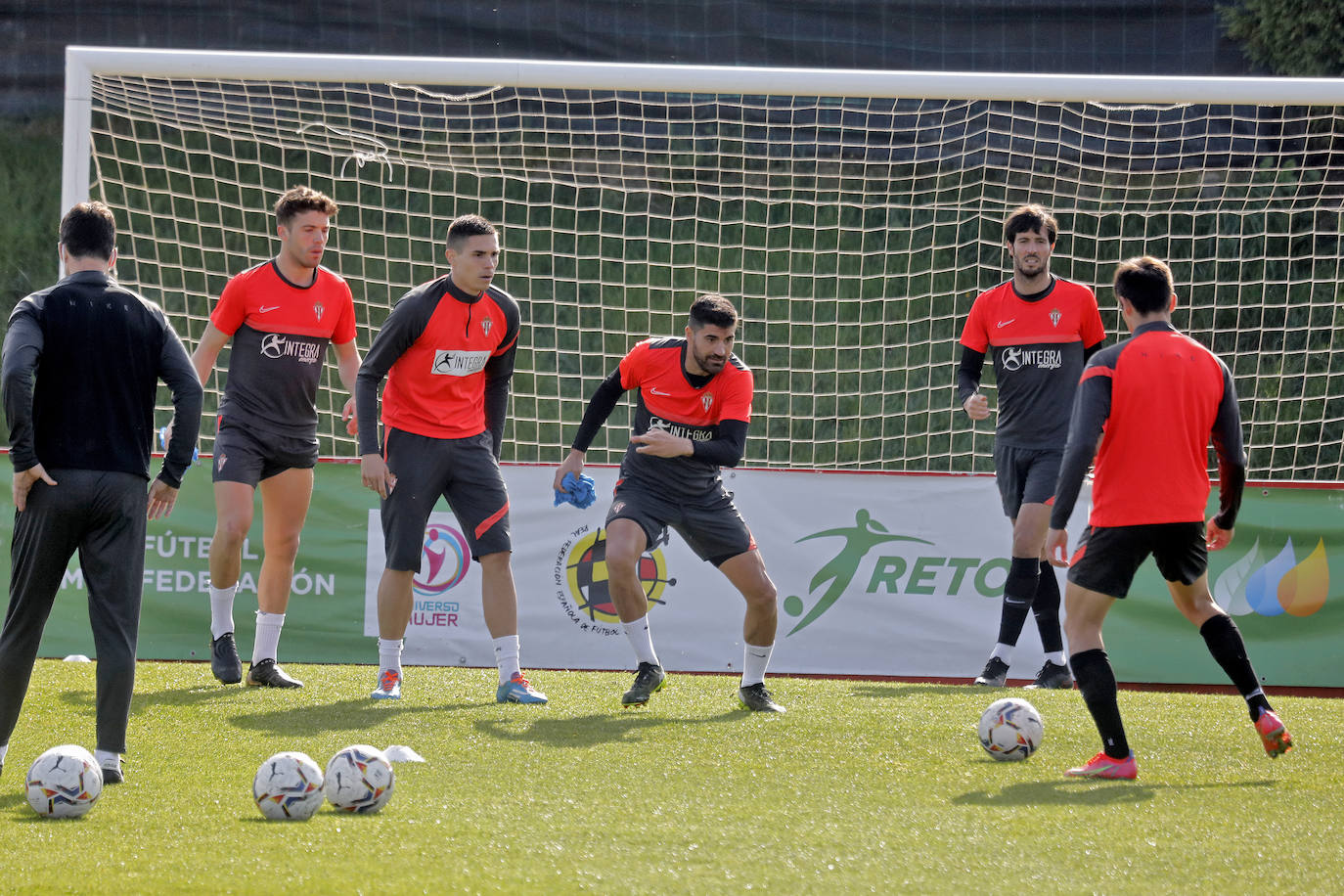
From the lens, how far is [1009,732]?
4.91m

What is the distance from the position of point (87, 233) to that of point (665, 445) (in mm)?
2412

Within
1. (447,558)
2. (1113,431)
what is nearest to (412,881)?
(1113,431)

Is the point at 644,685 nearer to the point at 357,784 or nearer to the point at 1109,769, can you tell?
the point at 1109,769

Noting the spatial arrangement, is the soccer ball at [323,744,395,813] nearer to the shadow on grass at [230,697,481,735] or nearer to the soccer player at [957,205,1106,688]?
the shadow on grass at [230,697,481,735]

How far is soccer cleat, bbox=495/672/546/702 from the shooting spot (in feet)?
19.9

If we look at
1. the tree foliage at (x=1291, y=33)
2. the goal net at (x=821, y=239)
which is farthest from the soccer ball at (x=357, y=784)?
the tree foliage at (x=1291, y=33)

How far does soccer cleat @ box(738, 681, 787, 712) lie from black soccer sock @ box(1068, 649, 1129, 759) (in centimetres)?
164

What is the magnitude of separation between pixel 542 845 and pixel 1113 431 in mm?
2454

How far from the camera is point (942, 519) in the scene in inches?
336

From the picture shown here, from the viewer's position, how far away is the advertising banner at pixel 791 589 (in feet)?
27.7

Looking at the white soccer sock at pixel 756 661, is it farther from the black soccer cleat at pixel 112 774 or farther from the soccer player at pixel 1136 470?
the black soccer cleat at pixel 112 774

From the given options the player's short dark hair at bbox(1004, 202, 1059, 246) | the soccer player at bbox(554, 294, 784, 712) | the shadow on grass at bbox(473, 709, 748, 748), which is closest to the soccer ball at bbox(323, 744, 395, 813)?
the shadow on grass at bbox(473, 709, 748, 748)

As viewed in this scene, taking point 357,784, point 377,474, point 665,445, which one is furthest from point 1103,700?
point 377,474

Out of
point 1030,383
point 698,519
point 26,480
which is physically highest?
point 1030,383
